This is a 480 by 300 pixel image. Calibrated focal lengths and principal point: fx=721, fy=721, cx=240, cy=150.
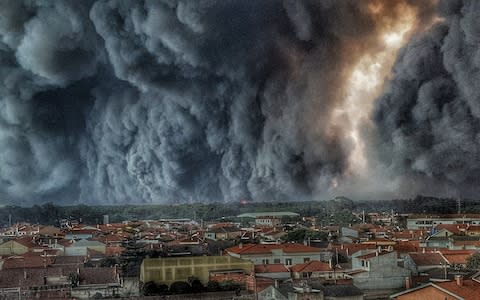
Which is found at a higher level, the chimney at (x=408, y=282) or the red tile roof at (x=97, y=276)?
the red tile roof at (x=97, y=276)

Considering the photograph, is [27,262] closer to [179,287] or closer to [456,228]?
[179,287]

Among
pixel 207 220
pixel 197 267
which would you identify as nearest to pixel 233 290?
pixel 197 267

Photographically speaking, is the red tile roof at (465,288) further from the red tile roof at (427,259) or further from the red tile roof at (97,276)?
the red tile roof at (97,276)

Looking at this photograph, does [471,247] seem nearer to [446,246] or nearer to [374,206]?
[446,246]

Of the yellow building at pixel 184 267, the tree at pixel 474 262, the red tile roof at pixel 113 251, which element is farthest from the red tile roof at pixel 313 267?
the red tile roof at pixel 113 251

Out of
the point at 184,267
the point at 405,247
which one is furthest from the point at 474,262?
the point at 184,267

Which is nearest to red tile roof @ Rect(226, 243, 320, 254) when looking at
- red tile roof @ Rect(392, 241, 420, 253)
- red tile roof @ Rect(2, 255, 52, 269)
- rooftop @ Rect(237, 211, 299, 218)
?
red tile roof @ Rect(392, 241, 420, 253)

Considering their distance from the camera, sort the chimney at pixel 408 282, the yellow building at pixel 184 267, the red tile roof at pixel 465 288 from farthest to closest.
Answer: the yellow building at pixel 184 267 < the chimney at pixel 408 282 < the red tile roof at pixel 465 288

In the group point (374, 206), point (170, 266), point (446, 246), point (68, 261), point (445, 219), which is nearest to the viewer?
point (170, 266)
